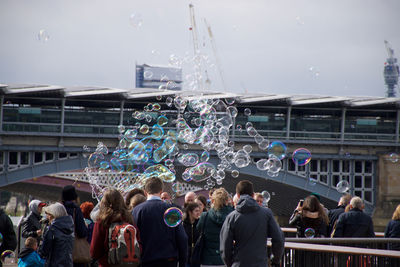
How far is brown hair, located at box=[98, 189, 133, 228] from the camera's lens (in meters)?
7.93

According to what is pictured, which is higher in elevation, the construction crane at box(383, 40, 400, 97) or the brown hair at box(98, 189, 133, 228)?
the construction crane at box(383, 40, 400, 97)

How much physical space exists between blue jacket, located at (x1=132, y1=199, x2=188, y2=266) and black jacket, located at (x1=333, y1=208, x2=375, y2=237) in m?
4.69

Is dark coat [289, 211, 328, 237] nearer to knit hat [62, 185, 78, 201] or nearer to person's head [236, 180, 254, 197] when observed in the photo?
person's head [236, 180, 254, 197]

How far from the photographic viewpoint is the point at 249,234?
8336 mm

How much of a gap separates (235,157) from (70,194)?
11.4m

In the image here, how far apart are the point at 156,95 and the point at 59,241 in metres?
28.6

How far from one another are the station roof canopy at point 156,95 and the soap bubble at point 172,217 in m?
23.9

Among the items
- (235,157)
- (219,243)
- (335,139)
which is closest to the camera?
(219,243)

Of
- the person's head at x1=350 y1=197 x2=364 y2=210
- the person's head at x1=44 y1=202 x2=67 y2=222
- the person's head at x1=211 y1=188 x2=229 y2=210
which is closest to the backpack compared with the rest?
the person's head at x1=44 y1=202 x2=67 y2=222

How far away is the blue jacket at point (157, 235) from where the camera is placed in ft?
27.6

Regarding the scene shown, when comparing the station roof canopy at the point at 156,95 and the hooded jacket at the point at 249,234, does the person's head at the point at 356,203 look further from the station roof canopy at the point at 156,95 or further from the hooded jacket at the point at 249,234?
the station roof canopy at the point at 156,95

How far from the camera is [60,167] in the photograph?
36.9 metres

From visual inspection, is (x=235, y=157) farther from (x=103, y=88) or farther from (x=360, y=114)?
(x=360, y=114)

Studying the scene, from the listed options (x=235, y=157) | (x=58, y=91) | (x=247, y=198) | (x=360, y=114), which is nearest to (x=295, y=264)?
(x=247, y=198)
